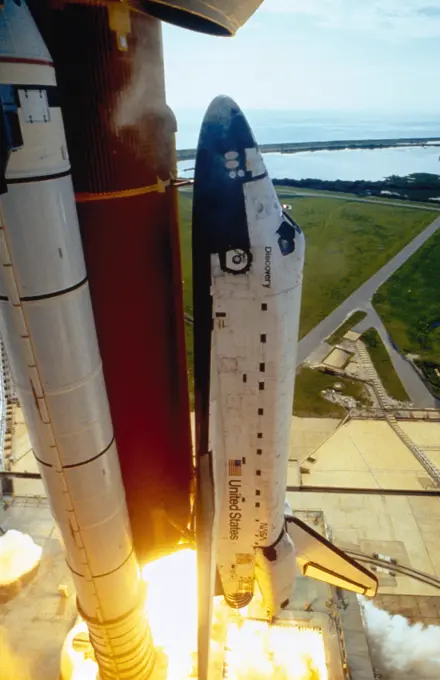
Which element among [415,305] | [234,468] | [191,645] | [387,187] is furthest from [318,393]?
[387,187]

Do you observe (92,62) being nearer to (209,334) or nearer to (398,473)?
(209,334)

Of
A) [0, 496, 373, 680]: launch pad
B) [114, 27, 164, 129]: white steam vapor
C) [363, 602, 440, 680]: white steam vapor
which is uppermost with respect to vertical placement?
[114, 27, 164, 129]: white steam vapor

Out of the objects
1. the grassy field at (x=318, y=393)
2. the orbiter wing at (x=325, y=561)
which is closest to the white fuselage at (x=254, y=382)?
the orbiter wing at (x=325, y=561)

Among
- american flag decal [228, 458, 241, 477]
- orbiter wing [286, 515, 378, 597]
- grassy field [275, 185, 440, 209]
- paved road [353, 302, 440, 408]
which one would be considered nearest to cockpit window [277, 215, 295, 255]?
american flag decal [228, 458, 241, 477]

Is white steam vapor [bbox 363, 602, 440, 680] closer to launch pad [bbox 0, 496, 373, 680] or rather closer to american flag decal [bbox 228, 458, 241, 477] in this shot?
launch pad [bbox 0, 496, 373, 680]

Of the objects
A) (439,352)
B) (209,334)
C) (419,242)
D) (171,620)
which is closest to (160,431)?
(209,334)

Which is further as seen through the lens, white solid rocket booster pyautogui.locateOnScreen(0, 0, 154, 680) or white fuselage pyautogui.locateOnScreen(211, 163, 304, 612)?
white fuselage pyautogui.locateOnScreen(211, 163, 304, 612)
